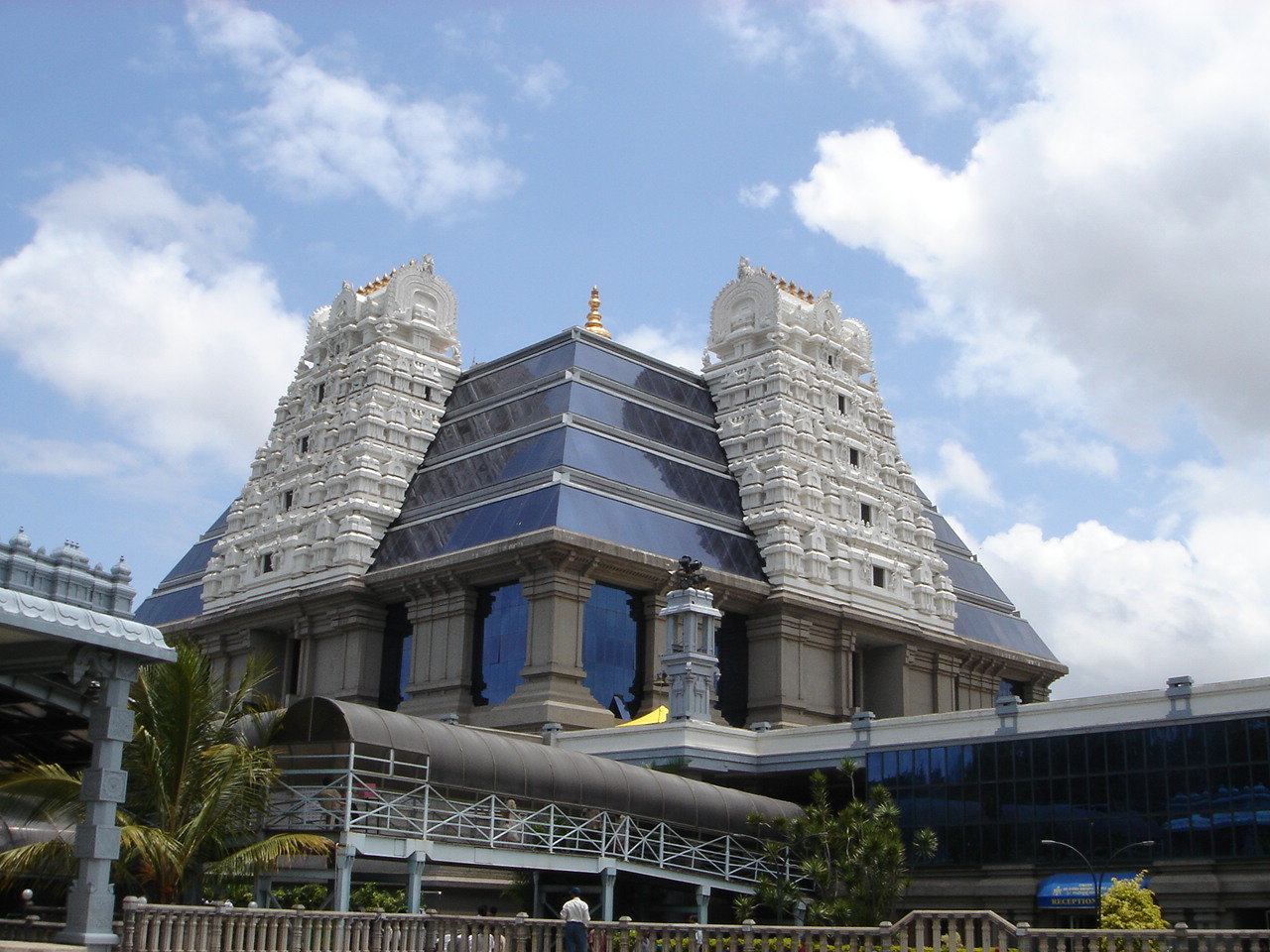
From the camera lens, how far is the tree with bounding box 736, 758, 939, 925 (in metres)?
41.2

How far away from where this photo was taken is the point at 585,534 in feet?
213

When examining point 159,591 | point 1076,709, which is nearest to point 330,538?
point 159,591

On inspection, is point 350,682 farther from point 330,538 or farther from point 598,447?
point 598,447

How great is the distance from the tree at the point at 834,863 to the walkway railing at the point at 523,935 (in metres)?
15.5

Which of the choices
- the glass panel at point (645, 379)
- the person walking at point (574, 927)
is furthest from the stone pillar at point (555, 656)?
the person walking at point (574, 927)

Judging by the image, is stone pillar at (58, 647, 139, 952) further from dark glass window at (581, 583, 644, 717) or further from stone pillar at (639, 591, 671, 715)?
stone pillar at (639, 591, 671, 715)

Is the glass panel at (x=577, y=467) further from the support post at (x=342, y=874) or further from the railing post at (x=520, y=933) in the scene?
the railing post at (x=520, y=933)

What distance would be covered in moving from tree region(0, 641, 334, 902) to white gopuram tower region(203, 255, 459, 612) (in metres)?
42.6

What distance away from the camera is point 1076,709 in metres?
48.3

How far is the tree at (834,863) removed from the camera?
4116cm

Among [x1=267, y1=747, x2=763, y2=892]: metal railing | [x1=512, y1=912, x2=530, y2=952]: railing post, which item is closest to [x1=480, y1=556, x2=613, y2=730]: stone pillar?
[x1=267, y1=747, x2=763, y2=892]: metal railing

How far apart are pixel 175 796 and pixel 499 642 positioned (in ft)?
126

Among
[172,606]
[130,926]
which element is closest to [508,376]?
[172,606]

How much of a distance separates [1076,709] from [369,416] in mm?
40506
